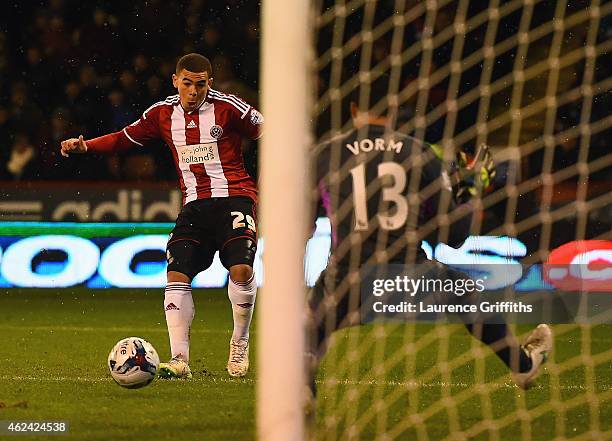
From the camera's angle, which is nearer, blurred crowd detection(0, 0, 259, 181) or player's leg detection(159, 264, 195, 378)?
player's leg detection(159, 264, 195, 378)

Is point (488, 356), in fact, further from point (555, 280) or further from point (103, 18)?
point (103, 18)

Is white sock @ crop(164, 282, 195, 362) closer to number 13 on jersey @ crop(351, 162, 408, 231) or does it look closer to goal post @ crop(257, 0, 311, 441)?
number 13 on jersey @ crop(351, 162, 408, 231)

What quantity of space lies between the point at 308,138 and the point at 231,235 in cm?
331

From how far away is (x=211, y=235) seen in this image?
23.8ft

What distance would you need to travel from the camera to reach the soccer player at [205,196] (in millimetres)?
7066

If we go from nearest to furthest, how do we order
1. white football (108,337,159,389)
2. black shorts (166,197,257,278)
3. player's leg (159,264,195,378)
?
1. white football (108,337,159,389)
2. player's leg (159,264,195,378)
3. black shorts (166,197,257,278)

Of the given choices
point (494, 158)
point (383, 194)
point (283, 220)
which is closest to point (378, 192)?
point (383, 194)

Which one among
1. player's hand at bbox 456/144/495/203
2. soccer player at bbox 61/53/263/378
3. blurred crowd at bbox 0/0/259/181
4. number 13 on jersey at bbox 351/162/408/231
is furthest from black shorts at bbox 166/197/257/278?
blurred crowd at bbox 0/0/259/181

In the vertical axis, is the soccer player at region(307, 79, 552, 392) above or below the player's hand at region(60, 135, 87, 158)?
below

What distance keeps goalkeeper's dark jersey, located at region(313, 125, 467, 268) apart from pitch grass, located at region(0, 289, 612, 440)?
0.77 meters

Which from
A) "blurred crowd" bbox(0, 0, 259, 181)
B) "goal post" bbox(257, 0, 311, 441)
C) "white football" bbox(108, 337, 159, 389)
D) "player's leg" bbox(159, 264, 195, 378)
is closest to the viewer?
"goal post" bbox(257, 0, 311, 441)

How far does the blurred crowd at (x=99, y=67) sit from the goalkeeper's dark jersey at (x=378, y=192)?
7.53m

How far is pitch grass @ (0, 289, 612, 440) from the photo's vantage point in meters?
5.65

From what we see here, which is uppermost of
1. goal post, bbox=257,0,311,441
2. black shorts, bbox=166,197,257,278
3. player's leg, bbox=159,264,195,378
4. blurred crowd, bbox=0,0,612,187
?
blurred crowd, bbox=0,0,612,187
